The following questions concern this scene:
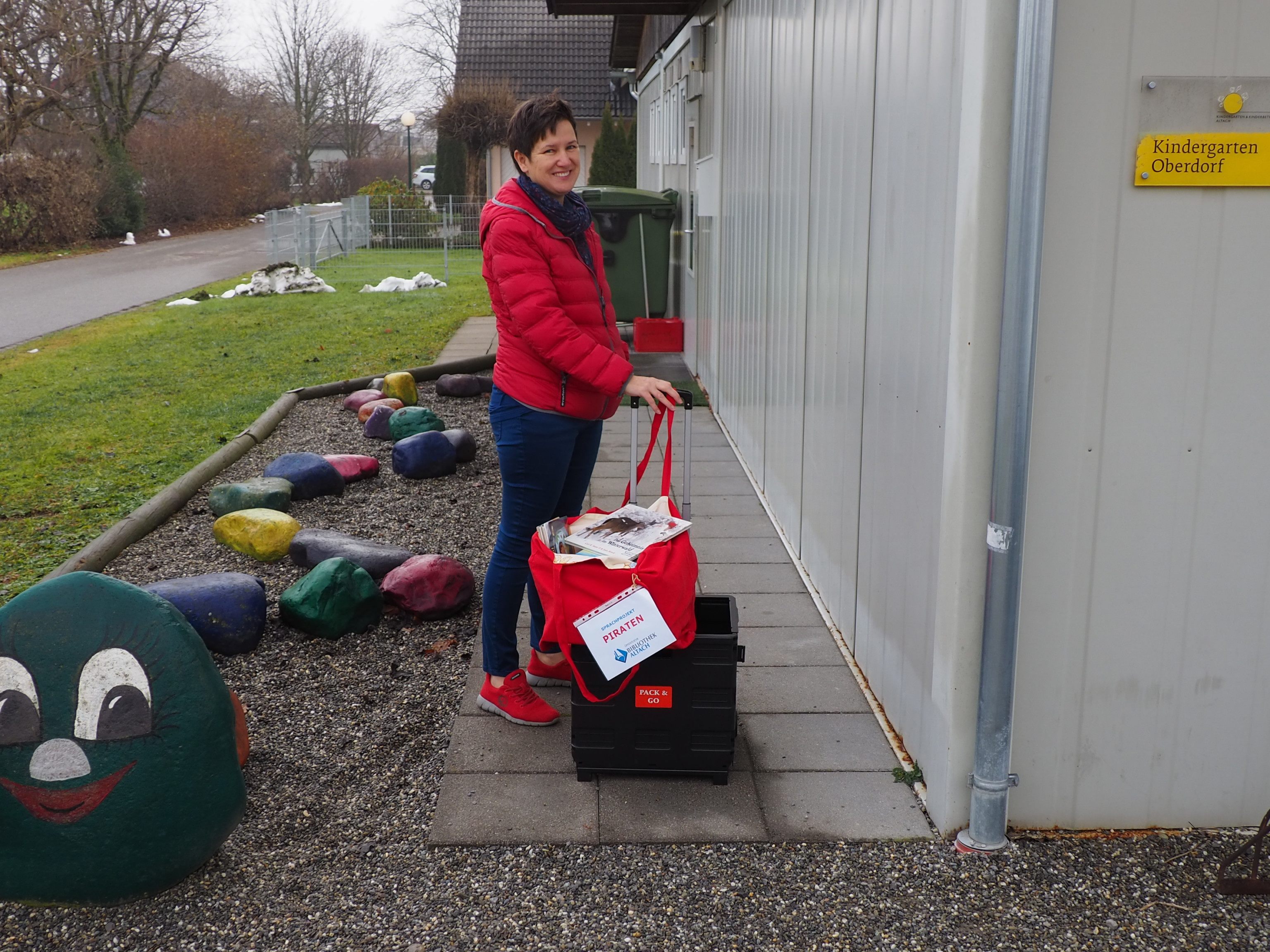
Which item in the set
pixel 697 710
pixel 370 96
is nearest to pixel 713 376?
pixel 697 710

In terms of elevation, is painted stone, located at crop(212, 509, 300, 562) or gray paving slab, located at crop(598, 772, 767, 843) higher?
painted stone, located at crop(212, 509, 300, 562)

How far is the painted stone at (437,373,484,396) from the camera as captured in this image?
9305 millimetres

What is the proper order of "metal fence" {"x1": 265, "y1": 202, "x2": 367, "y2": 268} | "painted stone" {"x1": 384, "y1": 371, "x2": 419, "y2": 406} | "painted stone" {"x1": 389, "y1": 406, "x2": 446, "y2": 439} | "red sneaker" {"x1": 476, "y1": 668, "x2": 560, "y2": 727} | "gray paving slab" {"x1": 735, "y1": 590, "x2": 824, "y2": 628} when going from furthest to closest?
"metal fence" {"x1": 265, "y1": 202, "x2": 367, "y2": 268} < "painted stone" {"x1": 384, "y1": 371, "x2": 419, "y2": 406} < "painted stone" {"x1": 389, "y1": 406, "x2": 446, "y2": 439} < "gray paving slab" {"x1": 735, "y1": 590, "x2": 824, "y2": 628} < "red sneaker" {"x1": 476, "y1": 668, "x2": 560, "y2": 727}

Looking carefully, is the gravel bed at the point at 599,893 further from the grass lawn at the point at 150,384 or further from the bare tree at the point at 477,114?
the bare tree at the point at 477,114

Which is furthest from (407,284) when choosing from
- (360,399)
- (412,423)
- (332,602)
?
(332,602)

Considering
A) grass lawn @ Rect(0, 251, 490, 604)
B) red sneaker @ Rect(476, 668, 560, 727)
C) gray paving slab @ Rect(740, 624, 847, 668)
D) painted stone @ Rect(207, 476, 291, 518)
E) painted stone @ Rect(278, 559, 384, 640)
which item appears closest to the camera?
red sneaker @ Rect(476, 668, 560, 727)

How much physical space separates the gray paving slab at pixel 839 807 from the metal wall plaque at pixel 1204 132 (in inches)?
65.5

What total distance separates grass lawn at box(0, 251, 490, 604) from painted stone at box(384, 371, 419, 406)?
967 mm

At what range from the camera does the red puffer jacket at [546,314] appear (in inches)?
→ 123

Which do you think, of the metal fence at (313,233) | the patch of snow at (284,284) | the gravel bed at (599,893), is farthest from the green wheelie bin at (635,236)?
the gravel bed at (599,893)

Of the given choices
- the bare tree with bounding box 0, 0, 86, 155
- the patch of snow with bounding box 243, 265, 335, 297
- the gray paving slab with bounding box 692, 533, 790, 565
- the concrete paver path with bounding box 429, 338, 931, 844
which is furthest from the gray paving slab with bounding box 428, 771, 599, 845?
the bare tree with bounding box 0, 0, 86, 155

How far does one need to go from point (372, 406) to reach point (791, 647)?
16.4 ft

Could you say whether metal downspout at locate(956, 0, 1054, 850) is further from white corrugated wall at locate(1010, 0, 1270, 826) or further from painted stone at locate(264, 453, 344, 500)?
painted stone at locate(264, 453, 344, 500)

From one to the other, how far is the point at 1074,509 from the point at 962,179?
2.71 ft
